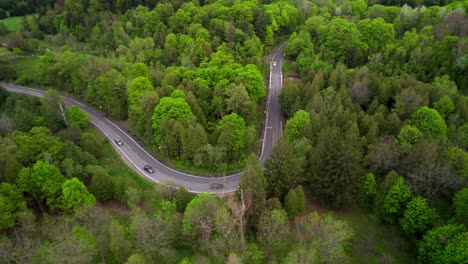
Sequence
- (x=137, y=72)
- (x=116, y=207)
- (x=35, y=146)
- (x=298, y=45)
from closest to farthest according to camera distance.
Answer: (x=116, y=207) → (x=35, y=146) → (x=137, y=72) → (x=298, y=45)

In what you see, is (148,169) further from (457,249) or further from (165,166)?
(457,249)

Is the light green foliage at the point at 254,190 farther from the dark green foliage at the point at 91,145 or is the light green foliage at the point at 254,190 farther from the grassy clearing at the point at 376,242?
the dark green foliage at the point at 91,145

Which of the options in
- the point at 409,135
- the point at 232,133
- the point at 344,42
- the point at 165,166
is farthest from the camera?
the point at 344,42

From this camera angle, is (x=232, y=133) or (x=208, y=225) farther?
(x=232, y=133)

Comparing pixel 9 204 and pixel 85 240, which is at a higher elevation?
pixel 85 240

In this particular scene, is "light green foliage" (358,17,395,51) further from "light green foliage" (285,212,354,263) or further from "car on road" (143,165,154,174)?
"car on road" (143,165,154,174)

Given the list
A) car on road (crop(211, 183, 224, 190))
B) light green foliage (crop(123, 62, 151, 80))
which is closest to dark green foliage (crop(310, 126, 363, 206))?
car on road (crop(211, 183, 224, 190))

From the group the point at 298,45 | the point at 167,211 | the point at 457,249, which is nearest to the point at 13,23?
the point at 298,45

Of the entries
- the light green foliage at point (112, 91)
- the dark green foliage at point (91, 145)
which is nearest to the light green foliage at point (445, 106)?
the light green foliage at point (112, 91)
